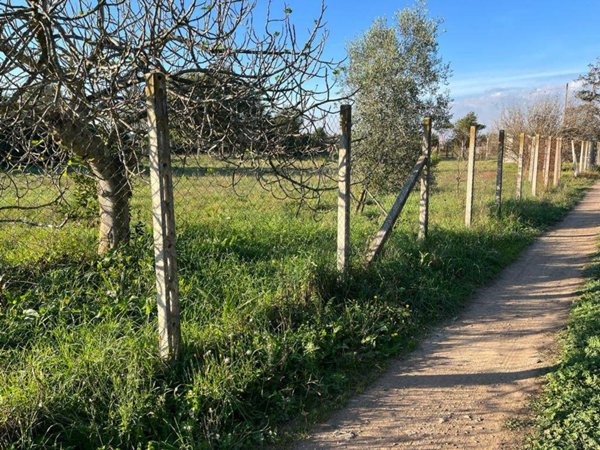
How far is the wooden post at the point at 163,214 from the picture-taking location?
9.84ft

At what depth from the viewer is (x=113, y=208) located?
5094mm

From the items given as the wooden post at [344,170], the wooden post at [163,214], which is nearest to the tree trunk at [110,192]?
the wooden post at [163,214]

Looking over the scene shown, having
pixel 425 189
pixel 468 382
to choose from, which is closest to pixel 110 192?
pixel 468 382

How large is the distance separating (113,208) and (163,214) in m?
2.32

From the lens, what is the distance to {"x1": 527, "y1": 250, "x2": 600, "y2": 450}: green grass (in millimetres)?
2785

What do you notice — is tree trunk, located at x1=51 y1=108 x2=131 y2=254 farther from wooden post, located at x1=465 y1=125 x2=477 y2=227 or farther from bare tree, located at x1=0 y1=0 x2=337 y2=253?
wooden post, located at x1=465 y1=125 x2=477 y2=227

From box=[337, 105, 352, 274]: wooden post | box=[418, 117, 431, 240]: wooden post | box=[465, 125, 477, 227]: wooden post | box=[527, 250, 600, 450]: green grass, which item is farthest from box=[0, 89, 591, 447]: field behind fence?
box=[465, 125, 477, 227]: wooden post

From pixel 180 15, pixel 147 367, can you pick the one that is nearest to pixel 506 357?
pixel 147 367

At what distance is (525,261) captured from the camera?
7.25m

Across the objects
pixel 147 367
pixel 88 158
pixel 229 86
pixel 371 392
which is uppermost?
pixel 229 86

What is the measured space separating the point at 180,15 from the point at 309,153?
178 cm

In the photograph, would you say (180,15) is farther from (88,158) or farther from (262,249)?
(262,249)

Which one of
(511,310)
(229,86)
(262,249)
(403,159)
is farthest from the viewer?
(403,159)

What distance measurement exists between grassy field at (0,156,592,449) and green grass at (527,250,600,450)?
1202 millimetres
